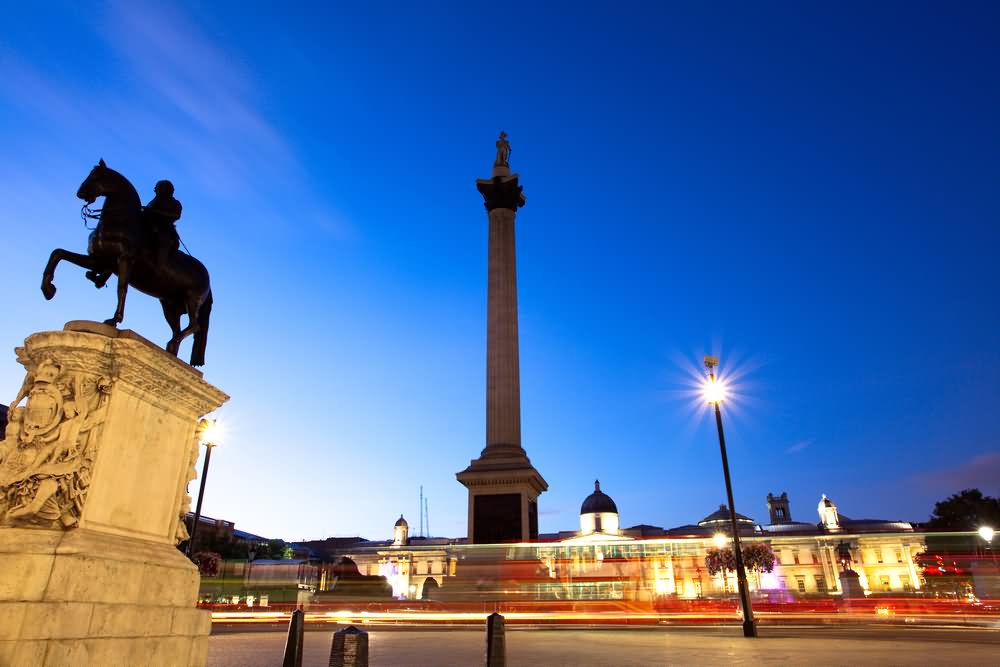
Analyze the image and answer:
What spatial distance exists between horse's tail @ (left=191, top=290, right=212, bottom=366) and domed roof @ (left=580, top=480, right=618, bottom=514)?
93.4 m

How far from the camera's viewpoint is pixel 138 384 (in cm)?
543

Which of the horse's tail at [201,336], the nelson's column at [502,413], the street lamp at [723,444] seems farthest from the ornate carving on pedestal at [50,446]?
the nelson's column at [502,413]

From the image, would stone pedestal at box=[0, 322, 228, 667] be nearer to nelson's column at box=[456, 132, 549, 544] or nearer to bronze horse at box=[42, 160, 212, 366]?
bronze horse at box=[42, 160, 212, 366]

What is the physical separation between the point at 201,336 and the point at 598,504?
9415 cm

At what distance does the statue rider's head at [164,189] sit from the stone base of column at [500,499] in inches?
957

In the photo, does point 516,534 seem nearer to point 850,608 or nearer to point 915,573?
point 850,608

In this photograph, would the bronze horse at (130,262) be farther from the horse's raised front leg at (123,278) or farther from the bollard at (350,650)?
the bollard at (350,650)

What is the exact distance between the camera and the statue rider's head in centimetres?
673

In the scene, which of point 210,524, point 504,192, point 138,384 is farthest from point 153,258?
point 210,524

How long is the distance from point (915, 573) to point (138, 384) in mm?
110844

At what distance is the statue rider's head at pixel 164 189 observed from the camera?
6727mm

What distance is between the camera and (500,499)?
95.6 ft

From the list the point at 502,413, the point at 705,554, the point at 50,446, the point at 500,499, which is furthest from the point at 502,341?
the point at 705,554

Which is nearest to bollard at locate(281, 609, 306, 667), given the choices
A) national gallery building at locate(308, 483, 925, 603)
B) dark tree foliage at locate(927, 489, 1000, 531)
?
national gallery building at locate(308, 483, 925, 603)
